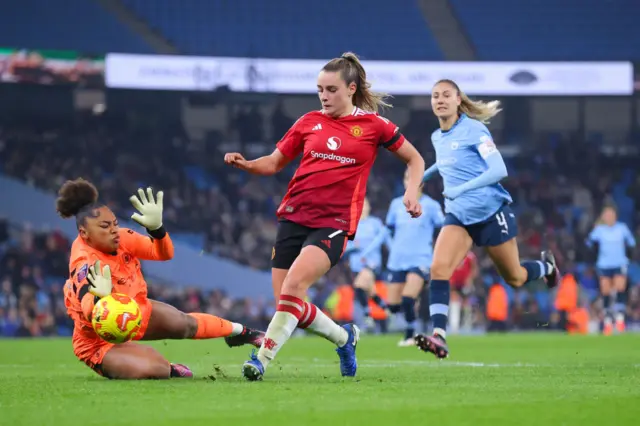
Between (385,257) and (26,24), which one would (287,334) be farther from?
(26,24)

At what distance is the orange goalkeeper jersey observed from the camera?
7.02m

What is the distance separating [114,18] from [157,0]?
1390mm

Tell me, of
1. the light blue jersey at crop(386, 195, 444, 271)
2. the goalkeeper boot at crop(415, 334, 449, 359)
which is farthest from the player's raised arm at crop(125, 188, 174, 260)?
the light blue jersey at crop(386, 195, 444, 271)

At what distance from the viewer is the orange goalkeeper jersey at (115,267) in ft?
23.0

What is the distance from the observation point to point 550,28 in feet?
92.4

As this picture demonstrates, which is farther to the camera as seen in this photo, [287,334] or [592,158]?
[592,158]

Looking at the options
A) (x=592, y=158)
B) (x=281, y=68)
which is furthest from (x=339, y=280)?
(x=592, y=158)

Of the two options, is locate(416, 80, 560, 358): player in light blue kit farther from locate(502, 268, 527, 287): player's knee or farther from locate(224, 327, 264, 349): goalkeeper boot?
locate(224, 327, 264, 349): goalkeeper boot

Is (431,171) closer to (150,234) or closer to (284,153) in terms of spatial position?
(284,153)

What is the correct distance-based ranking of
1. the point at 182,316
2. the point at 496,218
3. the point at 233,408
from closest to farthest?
the point at 233,408 → the point at 182,316 → the point at 496,218

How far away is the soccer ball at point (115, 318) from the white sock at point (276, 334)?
31.3 inches

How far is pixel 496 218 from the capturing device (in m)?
9.16

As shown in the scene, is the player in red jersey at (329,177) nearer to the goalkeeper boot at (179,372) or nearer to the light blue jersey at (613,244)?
the goalkeeper boot at (179,372)

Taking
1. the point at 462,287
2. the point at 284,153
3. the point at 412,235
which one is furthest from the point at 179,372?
the point at 462,287
